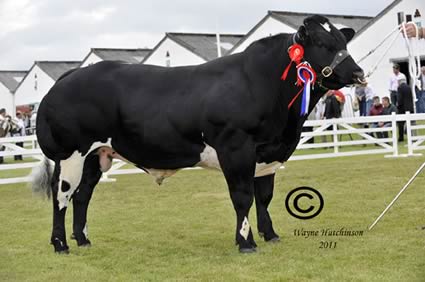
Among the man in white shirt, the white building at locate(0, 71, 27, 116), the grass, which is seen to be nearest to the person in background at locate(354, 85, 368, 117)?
the man in white shirt

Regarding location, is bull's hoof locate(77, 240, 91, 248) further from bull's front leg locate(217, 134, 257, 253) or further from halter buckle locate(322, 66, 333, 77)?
halter buckle locate(322, 66, 333, 77)

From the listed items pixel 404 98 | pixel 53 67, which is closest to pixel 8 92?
pixel 53 67

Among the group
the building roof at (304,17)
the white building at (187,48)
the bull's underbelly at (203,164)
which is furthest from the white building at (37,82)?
the bull's underbelly at (203,164)

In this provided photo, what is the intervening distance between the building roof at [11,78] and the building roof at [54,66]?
470 cm

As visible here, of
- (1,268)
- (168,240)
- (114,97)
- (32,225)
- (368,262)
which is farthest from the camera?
(32,225)

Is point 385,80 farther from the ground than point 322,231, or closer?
farther from the ground

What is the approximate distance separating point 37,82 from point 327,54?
1931 inches

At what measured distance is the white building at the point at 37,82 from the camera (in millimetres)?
52500

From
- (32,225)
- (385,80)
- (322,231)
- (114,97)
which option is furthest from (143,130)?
(385,80)

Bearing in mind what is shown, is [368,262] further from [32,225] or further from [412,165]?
[412,165]

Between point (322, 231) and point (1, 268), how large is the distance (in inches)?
136

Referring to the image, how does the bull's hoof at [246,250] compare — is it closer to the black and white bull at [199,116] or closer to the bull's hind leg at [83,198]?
the black and white bull at [199,116]

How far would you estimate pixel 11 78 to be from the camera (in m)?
60.2

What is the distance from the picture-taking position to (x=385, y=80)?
105ft
